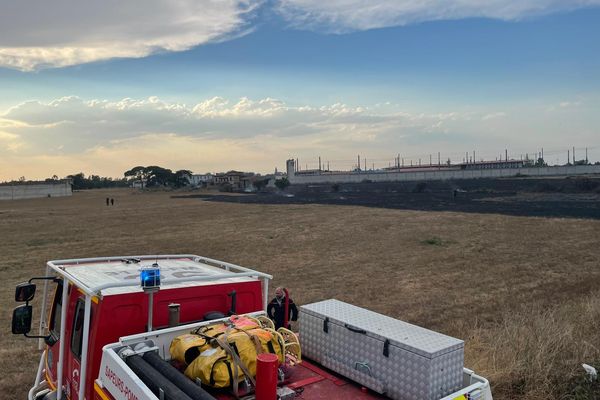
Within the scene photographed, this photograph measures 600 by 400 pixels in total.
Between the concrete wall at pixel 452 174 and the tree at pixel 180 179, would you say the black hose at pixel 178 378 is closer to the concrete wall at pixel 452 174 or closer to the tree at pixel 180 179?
the concrete wall at pixel 452 174

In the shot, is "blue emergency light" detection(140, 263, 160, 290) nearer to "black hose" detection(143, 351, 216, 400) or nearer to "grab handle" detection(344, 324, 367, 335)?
"black hose" detection(143, 351, 216, 400)

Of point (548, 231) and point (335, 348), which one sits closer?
point (335, 348)

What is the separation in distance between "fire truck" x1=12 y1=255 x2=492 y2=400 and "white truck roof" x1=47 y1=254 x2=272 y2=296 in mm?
14

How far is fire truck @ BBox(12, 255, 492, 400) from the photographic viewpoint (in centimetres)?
299

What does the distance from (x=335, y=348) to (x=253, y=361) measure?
808mm

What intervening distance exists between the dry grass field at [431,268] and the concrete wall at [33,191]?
216 ft

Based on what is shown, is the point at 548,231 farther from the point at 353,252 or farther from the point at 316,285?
the point at 316,285

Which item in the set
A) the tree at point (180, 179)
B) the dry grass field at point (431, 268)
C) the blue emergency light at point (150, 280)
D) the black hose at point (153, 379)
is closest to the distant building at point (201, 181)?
the tree at point (180, 179)

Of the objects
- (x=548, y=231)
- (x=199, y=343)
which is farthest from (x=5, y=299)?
(x=548, y=231)

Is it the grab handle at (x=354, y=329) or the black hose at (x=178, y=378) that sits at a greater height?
the grab handle at (x=354, y=329)

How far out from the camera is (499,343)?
6.38 metres

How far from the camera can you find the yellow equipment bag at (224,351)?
9.78 ft

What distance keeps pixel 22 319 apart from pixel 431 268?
12.3 m

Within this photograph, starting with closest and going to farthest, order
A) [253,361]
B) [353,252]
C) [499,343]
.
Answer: [253,361] → [499,343] → [353,252]
